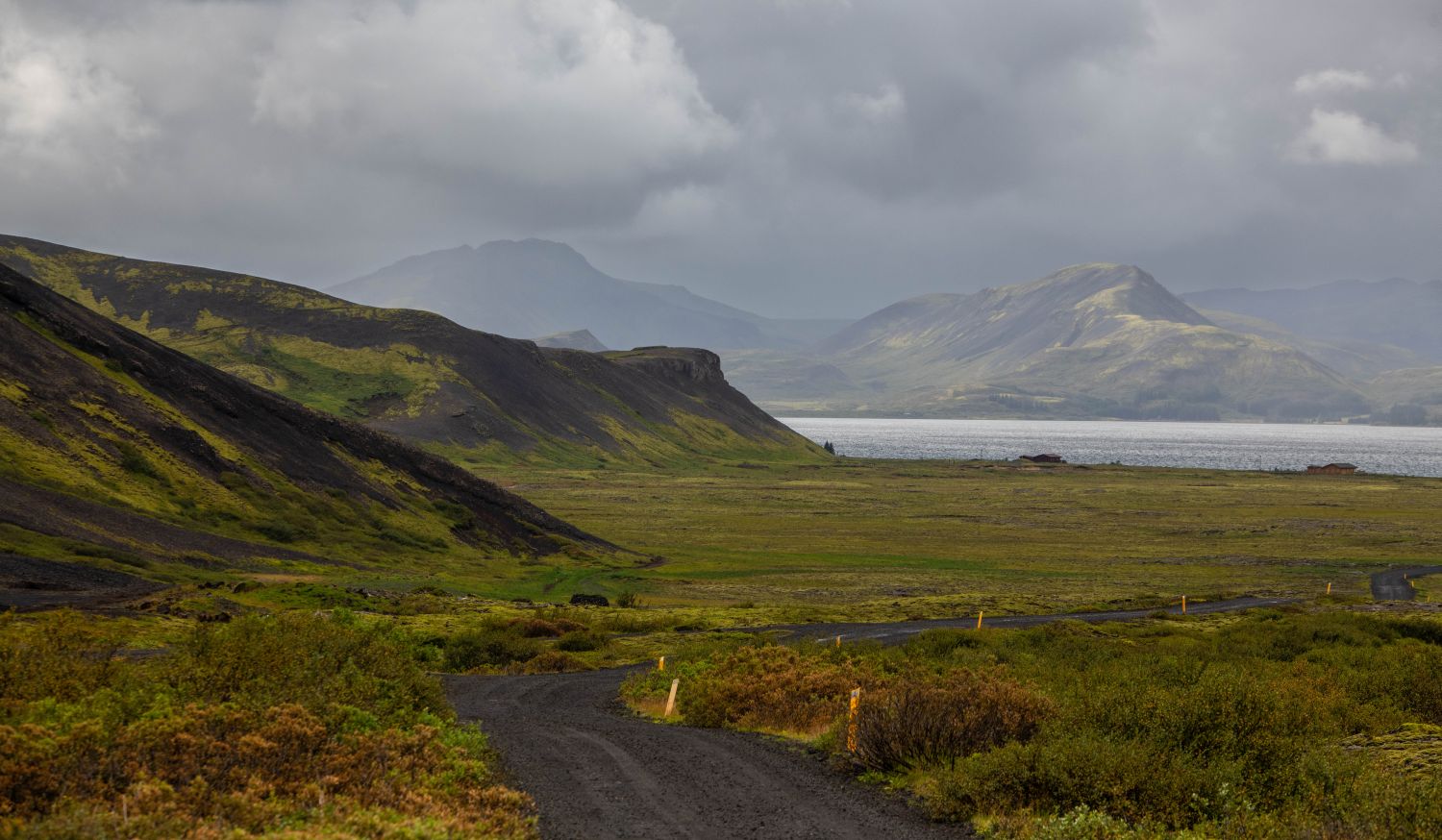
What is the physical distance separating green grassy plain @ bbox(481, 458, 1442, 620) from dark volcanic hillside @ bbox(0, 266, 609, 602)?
41.7 ft

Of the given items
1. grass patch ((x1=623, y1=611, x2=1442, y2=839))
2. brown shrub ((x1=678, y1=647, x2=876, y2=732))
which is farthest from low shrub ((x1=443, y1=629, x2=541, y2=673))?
brown shrub ((x1=678, y1=647, x2=876, y2=732))

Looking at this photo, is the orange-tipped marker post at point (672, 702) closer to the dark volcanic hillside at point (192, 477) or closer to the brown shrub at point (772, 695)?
the brown shrub at point (772, 695)

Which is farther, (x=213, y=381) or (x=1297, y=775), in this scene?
(x=213, y=381)

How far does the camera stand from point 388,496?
3369 inches

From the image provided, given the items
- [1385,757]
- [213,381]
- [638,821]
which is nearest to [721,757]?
[638,821]

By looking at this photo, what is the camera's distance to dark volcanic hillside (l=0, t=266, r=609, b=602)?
184 ft

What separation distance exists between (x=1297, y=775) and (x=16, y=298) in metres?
94.1

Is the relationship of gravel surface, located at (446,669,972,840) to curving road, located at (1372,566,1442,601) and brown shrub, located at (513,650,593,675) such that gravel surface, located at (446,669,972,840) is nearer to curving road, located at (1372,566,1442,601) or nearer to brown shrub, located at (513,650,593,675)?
brown shrub, located at (513,650,593,675)

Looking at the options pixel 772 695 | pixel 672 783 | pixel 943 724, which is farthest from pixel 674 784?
pixel 772 695

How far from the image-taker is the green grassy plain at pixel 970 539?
72.1 meters

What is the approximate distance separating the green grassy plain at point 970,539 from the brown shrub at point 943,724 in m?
37.5

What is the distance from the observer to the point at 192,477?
69625 mm

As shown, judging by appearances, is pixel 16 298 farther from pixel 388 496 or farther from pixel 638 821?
pixel 638 821

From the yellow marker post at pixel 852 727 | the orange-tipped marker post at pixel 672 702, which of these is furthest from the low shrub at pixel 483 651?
the yellow marker post at pixel 852 727
